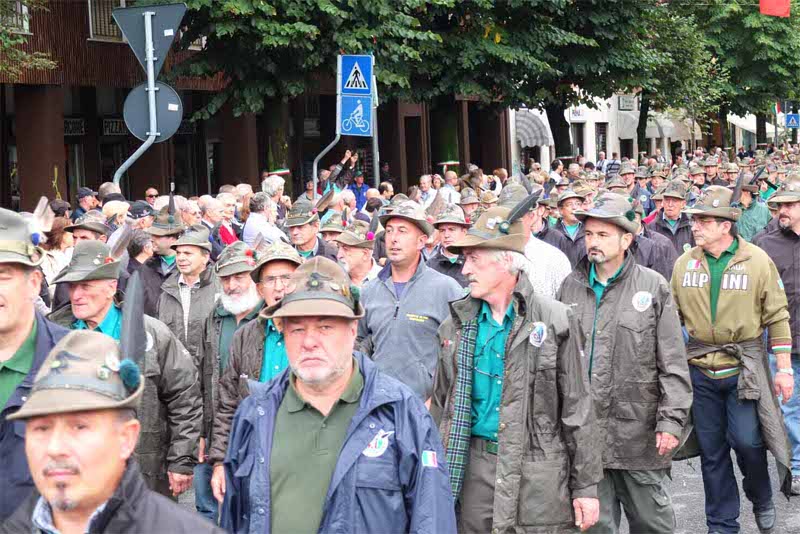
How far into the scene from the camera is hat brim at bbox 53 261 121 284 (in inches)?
262

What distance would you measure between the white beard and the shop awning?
38769 millimetres

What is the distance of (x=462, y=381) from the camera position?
597 centimetres

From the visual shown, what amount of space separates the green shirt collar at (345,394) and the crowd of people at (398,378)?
0.02 meters

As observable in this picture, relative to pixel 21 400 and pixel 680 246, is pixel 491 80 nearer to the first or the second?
pixel 680 246

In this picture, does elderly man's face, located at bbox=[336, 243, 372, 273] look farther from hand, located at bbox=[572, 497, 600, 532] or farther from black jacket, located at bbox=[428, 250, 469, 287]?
hand, located at bbox=[572, 497, 600, 532]

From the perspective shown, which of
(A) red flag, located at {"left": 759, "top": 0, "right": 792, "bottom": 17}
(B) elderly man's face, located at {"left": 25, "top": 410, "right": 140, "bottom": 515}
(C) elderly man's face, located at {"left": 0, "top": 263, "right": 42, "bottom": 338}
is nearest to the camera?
(B) elderly man's face, located at {"left": 25, "top": 410, "right": 140, "bottom": 515}

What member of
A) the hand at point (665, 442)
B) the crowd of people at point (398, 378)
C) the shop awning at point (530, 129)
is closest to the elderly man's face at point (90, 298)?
the crowd of people at point (398, 378)

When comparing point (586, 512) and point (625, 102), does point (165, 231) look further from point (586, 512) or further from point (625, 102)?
point (625, 102)

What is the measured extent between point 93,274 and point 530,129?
40534 millimetres

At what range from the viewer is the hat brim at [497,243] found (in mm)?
6086

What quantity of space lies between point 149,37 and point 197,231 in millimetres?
2162

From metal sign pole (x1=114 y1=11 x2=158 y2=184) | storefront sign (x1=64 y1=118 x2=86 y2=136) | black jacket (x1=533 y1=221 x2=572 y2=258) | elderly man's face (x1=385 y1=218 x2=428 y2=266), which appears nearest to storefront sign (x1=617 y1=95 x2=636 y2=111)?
storefront sign (x1=64 y1=118 x2=86 y2=136)

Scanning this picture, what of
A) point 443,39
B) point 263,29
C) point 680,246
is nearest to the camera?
point 680,246

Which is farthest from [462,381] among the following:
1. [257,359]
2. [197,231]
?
[197,231]
